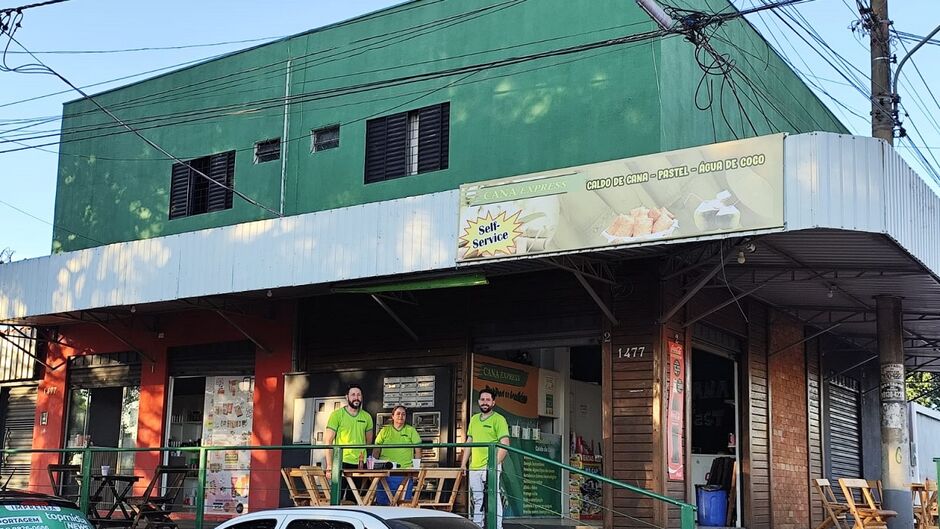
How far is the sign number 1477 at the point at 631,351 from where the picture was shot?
48.2 ft

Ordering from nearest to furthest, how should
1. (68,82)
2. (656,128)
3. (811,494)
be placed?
1. (656,128)
2. (68,82)
3. (811,494)

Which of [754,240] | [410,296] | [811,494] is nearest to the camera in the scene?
[754,240]

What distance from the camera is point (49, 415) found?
72.2 feet

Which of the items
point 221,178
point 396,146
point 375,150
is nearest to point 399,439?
point 396,146

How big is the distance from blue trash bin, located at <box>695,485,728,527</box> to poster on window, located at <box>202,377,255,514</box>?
7.82 meters

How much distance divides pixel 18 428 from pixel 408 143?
11.2 m

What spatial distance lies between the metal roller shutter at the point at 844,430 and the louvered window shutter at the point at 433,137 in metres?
9.36

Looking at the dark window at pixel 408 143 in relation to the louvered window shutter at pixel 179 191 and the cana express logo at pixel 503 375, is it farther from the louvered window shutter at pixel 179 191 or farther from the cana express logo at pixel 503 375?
the louvered window shutter at pixel 179 191

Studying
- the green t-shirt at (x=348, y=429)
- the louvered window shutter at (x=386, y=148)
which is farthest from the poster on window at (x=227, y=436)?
the louvered window shutter at (x=386, y=148)

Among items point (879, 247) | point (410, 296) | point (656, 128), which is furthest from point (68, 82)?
point (879, 247)

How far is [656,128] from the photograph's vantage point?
51.1ft

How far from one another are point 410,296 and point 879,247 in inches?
284

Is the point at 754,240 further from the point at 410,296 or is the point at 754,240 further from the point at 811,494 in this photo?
the point at 811,494

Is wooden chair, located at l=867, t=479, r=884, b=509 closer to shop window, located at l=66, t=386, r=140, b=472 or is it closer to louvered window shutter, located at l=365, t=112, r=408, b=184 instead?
louvered window shutter, located at l=365, t=112, r=408, b=184
